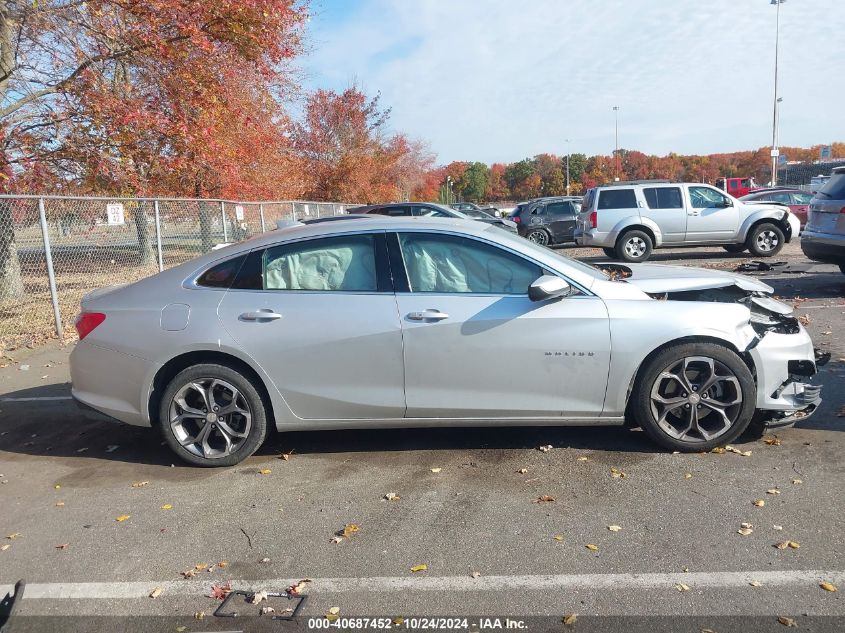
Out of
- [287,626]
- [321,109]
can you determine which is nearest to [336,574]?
[287,626]

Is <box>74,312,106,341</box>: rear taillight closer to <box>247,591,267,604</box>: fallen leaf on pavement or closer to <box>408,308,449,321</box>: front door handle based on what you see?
<box>408,308,449,321</box>: front door handle

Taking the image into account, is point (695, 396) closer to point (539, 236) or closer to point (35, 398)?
point (35, 398)

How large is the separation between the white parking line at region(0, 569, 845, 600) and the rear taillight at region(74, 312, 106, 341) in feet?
6.18

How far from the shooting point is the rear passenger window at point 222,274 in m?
4.59

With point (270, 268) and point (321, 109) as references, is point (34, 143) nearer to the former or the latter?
point (270, 268)

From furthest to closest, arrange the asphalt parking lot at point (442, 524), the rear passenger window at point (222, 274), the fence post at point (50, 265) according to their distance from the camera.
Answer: the fence post at point (50, 265), the rear passenger window at point (222, 274), the asphalt parking lot at point (442, 524)

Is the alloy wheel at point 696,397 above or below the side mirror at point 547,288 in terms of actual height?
below

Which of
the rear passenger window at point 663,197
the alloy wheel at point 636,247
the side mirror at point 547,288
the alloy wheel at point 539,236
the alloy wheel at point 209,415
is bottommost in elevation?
the alloy wheel at point 209,415

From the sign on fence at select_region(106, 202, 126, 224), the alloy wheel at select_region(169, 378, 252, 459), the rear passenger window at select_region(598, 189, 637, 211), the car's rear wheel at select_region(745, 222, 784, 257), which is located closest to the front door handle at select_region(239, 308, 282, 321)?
the alloy wheel at select_region(169, 378, 252, 459)

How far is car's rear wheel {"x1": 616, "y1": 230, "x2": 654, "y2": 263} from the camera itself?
15867 mm

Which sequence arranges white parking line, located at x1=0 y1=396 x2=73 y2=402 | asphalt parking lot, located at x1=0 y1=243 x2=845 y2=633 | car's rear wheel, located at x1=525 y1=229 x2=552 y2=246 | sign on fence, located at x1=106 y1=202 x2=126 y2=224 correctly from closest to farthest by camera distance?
asphalt parking lot, located at x1=0 y1=243 x2=845 y2=633 < white parking line, located at x1=0 y1=396 x2=73 y2=402 < sign on fence, located at x1=106 y1=202 x2=126 y2=224 < car's rear wheel, located at x1=525 y1=229 x2=552 y2=246

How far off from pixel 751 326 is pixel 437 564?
2.66m

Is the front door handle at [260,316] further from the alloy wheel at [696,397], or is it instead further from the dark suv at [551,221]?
the dark suv at [551,221]

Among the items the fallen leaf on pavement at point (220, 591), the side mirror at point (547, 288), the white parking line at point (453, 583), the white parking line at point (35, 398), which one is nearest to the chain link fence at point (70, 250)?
the white parking line at point (35, 398)
